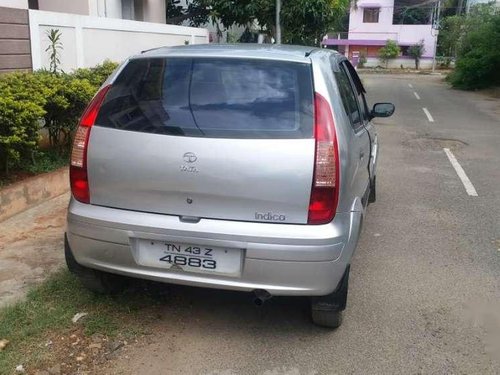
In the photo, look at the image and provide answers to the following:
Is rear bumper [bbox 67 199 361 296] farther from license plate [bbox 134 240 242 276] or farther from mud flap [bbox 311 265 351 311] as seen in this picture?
mud flap [bbox 311 265 351 311]

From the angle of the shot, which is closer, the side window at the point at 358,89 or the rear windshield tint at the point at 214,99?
the rear windshield tint at the point at 214,99

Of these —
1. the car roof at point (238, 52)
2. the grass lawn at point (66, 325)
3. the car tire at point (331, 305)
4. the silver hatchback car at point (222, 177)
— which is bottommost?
the grass lawn at point (66, 325)

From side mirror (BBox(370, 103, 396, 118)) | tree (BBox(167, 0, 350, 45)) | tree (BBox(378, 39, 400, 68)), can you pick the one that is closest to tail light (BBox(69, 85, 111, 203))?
side mirror (BBox(370, 103, 396, 118))

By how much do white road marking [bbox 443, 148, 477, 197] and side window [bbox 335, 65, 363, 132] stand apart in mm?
3213

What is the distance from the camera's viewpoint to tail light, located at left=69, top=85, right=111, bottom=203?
10.6 ft

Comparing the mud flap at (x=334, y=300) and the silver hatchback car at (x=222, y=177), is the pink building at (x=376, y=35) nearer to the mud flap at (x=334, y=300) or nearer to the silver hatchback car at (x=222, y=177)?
the silver hatchback car at (x=222, y=177)

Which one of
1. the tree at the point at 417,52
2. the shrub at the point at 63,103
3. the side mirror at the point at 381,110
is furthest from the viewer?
the tree at the point at 417,52

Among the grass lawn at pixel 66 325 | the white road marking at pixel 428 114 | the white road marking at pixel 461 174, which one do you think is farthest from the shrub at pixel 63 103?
the white road marking at pixel 428 114

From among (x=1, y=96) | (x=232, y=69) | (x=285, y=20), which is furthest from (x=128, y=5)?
(x=232, y=69)

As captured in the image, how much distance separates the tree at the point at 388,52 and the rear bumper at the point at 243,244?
55041 mm

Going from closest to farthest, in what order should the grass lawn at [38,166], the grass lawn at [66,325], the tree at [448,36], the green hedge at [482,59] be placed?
the grass lawn at [66,325] < the grass lawn at [38,166] < the green hedge at [482,59] < the tree at [448,36]

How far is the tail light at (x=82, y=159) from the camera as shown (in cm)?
324

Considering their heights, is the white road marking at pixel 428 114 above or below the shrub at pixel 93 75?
below

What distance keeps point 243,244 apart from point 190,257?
1.09ft
